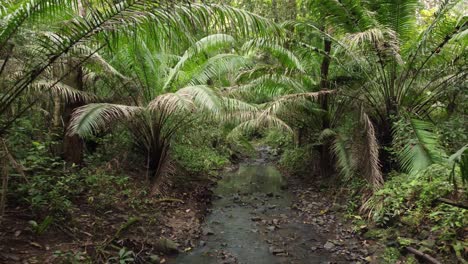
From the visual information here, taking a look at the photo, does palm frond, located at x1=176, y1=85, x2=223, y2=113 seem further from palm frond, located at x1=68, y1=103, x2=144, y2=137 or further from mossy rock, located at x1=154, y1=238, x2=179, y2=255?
mossy rock, located at x1=154, y1=238, x2=179, y2=255

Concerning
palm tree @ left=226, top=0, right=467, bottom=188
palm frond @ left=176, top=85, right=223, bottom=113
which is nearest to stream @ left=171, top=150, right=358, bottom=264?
palm tree @ left=226, top=0, right=467, bottom=188

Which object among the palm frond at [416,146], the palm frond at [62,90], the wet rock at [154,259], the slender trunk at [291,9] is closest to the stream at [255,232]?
the wet rock at [154,259]

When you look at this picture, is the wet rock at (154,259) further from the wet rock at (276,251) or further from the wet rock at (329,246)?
the wet rock at (329,246)

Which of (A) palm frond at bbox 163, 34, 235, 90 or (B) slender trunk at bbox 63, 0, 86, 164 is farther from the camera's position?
(A) palm frond at bbox 163, 34, 235, 90

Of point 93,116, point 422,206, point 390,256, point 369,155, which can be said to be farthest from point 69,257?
point 369,155

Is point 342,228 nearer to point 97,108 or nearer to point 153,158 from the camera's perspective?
point 153,158

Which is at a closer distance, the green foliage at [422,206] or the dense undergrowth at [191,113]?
the dense undergrowth at [191,113]

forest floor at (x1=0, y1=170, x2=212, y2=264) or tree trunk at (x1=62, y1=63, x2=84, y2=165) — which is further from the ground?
tree trunk at (x1=62, y1=63, x2=84, y2=165)

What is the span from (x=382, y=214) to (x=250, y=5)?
8782 mm

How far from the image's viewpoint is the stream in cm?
467

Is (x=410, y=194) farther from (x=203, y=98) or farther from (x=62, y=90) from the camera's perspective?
(x=62, y=90)

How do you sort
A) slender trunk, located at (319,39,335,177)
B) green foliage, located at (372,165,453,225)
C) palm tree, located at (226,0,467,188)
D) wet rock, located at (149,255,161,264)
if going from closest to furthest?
wet rock, located at (149,255,161,264) < green foliage, located at (372,165,453,225) < palm tree, located at (226,0,467,188) < slender trunk, located at (319,39,335,177)

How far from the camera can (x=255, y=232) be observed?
5617mm

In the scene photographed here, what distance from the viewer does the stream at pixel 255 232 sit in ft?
15.3
